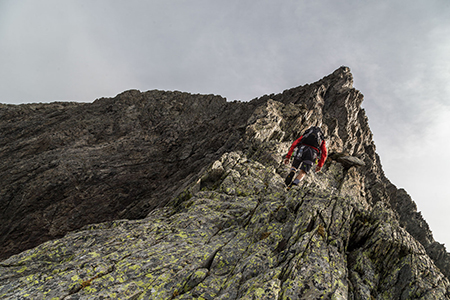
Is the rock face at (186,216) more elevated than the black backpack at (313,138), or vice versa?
the black backpack at (313,138)

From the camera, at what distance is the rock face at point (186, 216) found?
882cm

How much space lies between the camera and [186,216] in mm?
14688

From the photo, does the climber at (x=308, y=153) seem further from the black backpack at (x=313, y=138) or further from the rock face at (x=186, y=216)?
the rock face at (x=186, y=216)

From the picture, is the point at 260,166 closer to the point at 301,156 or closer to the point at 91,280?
the point at 301,156

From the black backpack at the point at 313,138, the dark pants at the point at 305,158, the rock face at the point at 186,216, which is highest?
the black backpack at the point at 313,138

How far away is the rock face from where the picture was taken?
28.9 feet

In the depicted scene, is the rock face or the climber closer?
the rock face

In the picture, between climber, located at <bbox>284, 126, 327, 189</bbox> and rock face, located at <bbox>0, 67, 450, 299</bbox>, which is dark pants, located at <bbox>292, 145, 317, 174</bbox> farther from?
rock face, located at <bbox>0, 67, 450, 299</bbox>

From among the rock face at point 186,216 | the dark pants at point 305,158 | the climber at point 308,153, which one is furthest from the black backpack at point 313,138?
the rock face at point 186,216

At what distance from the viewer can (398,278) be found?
9523mm

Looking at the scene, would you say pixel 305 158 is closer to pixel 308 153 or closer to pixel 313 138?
pixel 308 153

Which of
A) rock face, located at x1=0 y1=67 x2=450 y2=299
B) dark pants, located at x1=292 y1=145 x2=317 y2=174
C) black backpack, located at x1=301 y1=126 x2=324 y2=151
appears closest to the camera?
rock face, located at x1=0 y1=67 x2=450 y2=299

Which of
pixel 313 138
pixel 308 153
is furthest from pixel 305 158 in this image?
pixel 313 138

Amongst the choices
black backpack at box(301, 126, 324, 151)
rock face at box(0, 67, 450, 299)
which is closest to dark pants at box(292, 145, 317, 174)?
black backpack at box(301, 126, 324, 151)
